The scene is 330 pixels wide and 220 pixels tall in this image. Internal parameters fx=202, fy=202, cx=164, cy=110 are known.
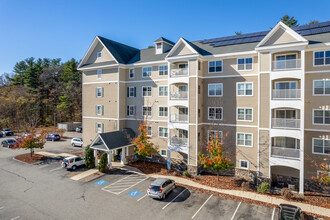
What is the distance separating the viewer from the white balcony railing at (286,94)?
19.2 m

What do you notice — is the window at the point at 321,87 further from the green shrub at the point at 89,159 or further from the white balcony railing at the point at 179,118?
the green shrub at the point at 89,159

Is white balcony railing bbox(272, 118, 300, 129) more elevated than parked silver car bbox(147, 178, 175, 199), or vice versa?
white balcony railing bbox(272, 118, 300, 129)

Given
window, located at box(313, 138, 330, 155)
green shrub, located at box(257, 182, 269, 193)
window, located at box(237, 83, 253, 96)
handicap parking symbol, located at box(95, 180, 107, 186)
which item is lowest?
handicap parking symbol, located at box(95, 180, 107, 186)

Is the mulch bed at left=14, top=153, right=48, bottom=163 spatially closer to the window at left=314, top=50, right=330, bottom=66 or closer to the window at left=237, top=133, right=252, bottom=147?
the window at left=237, top=133, right=252, bottom=147

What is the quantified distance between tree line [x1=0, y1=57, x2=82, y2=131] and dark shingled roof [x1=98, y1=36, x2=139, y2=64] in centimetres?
3070

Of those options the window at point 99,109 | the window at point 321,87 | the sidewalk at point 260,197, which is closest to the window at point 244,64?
the window at point 321,87

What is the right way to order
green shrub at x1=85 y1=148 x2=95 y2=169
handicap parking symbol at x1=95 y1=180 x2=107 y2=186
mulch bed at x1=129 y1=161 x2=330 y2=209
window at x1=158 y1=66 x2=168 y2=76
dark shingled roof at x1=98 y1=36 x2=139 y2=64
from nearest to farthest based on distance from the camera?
mulch bed at x1=129 y1=161 x2=330 y2=209, handicap parking symbol at x1=95 y1=180 x2=107 y2=186, green shrub at x1=85 y1=148 x2=95 y2=169, window at x1=158 y1=66 x2=168 y2=76, dark shingled roof at x1=98 y1=36 x2=139 y2=64

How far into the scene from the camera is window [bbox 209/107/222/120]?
2367cm

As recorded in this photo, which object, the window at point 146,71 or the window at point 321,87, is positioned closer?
the window at point 321,87

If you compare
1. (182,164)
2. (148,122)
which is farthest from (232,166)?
(148,122)

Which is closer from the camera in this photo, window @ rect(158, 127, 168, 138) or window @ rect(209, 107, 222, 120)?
window @ rect(209, 107, 222, 120)

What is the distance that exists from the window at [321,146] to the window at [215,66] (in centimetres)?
1193

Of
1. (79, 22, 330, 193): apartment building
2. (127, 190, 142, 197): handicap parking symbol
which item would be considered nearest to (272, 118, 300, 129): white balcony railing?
(79, 22, 330, 193): apartment building

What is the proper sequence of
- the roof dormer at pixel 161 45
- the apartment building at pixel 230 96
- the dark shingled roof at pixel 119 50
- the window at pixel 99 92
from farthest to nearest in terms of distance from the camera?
the window at pixel 99 92
the dark shingled roof at pixel 119 50
the roof dormer at pixel 161 45
the apartment building at pixel 230 96
